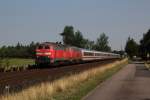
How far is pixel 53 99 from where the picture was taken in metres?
17.4

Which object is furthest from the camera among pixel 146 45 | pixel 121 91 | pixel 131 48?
pixel 131 48

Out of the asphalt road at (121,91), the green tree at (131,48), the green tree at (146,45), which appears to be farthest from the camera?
the green tree at (131,48)

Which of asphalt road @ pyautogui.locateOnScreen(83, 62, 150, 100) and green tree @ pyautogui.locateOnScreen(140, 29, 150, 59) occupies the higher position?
green tree @ pyautogui.locateOnScreen(140, 29, 150, 59)

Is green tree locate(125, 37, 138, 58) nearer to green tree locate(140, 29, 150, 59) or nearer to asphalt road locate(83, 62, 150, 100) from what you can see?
green tree locate(140, 29, 150, 59)

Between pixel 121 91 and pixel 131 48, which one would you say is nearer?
pixel 121 91

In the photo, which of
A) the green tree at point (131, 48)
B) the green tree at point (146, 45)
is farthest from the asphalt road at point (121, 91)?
the green tree at point (131, 48)

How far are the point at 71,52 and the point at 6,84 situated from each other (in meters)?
37.5

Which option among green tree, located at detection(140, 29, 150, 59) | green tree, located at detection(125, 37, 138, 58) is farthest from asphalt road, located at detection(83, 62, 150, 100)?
green tree, located at detection(125, 37, 138, 58)

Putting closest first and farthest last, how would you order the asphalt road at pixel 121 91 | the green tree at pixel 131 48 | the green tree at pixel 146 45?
the asphalt road at pixel 121 91, the green tree at pixel 146 45, the green tree at pixel 131 48

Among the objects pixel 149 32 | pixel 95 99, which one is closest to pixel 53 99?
pixel 95 99

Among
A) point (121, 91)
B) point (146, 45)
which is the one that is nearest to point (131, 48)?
point (146, 45)

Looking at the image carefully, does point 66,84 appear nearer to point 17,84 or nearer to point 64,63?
point 17,84

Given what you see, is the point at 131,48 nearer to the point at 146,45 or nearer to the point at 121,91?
the point at 146,45

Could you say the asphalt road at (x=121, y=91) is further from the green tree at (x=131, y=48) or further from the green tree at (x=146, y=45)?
the green tree at (x=131, y=48)
